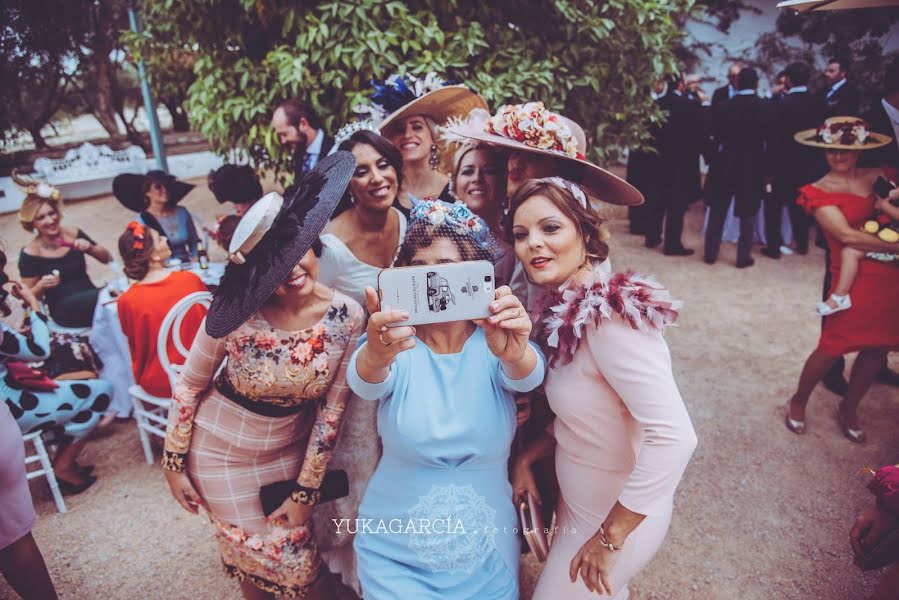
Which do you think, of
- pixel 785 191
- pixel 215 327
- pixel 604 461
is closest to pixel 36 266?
pixel 215 327

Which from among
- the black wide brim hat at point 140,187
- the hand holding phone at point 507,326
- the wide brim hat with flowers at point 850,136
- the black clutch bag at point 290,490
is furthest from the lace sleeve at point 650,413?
the black wide brim hat at point 140,187

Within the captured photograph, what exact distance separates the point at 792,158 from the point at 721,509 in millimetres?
5249

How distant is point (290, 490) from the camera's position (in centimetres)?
204

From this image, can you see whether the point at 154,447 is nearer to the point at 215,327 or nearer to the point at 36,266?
the point at 36,266

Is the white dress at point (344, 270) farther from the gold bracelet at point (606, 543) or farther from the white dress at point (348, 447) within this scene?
the gold bracelet at point (606, 543)

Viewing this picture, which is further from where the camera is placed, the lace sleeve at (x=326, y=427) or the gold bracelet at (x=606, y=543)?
the lace sleeve at (x=326, y=427)

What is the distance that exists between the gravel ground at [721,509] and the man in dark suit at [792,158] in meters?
2.51

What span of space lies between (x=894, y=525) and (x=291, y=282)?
2025 mm

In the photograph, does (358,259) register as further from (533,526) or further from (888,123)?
(888,123)

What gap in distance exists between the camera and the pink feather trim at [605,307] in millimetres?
1536

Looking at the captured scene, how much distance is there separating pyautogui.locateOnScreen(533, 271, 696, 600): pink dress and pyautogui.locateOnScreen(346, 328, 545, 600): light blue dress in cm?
14

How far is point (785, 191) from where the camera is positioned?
21.9 feet

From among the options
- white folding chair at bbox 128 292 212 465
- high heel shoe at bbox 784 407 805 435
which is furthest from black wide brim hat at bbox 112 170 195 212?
high heel shoe at bbox 784 407 805 435

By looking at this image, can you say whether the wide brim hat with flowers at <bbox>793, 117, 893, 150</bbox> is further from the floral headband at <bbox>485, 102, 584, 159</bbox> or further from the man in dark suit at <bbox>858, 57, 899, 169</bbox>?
the floral headband at <bbox>485, 102, 584, 159</bbox>
